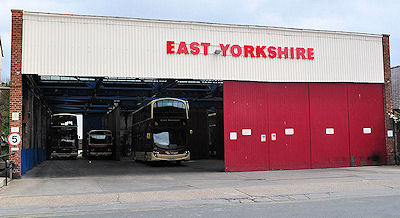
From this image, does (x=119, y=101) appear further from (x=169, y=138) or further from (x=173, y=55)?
(x=173, y=55)

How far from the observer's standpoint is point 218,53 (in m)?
18.8

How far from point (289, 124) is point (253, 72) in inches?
123

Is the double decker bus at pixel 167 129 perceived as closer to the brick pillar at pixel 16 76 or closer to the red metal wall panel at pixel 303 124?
the red metal wall panel at pixel 303 124

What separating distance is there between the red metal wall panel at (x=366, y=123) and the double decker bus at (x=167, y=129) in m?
9.26

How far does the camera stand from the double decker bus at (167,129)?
80.3 feet

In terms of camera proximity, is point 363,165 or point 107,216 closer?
point 107,216

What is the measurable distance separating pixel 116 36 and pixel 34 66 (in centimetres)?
353

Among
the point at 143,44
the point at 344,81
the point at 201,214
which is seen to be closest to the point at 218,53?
the point at 143,44

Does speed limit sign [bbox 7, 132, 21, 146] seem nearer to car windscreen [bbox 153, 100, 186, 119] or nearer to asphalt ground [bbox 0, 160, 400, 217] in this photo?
asphalt ground [bbox 0, 160, 400, 217]

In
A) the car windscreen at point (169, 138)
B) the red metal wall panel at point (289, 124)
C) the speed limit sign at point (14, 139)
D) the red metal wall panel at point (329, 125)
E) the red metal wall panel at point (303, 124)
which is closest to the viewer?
the speed limit sign at point (14, 139)

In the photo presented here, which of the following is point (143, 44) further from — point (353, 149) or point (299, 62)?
point (353, 149)

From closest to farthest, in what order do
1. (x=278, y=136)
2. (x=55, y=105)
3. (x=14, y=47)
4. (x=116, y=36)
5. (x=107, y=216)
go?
(x=107, y=216) → (x=14, y=47) → (x=116, y=36) → (x=278, y=136) → (x=55, y=105)

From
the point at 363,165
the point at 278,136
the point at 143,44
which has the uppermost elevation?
the point at 143,44

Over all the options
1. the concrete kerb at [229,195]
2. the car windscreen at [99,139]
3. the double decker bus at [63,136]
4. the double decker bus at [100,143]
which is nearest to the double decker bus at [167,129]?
the concrete kerb at [229,195]
